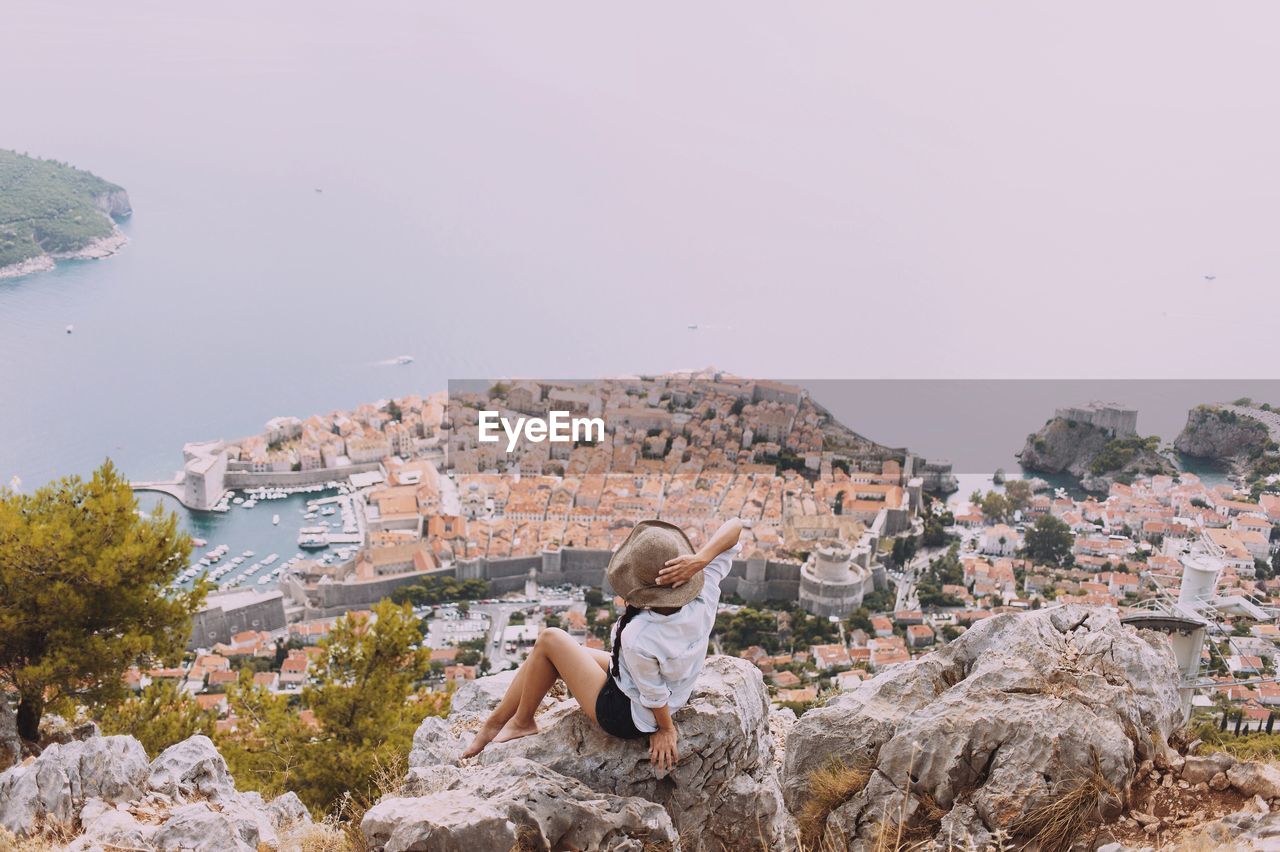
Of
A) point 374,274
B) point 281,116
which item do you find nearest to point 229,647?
point 374,274

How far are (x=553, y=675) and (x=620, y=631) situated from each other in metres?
0.24

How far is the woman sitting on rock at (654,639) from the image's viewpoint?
1728 mm

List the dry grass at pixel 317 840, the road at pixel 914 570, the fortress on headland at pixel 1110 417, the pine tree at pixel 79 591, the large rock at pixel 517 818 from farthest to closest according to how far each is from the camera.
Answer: the fortress on headland at pixel 1110 417 < the road at pixel 914 570 < the pine tree at pixel 79 591 < the dry grass at pixel 317 840 < the large rock at pixel 517 818

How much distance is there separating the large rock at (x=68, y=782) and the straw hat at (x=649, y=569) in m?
1.49

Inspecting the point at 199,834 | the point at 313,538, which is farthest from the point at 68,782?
the point at 313,538

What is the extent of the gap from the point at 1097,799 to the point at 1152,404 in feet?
65.2

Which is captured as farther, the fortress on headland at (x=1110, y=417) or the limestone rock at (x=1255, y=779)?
the fortress on headland at (x=1110, y=417)

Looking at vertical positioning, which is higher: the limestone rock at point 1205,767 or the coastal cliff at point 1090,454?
the limestone rock at point 1205,767

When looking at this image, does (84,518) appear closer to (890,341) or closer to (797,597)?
(797,597)

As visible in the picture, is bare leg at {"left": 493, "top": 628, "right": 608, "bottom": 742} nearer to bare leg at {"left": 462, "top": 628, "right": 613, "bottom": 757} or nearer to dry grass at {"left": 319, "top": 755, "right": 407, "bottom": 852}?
bare leg at {"left": 462, "top": 628, "right": 613, "bottom": 757}

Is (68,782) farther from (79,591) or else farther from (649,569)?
(649,569)

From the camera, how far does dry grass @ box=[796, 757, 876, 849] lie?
2.04m

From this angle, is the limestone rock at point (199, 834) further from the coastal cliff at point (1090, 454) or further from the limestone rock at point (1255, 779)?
the coastal cliff at point (1090, 454)

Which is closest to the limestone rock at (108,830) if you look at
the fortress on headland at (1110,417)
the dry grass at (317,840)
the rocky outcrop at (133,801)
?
the rocky outcrop at (133,801)
